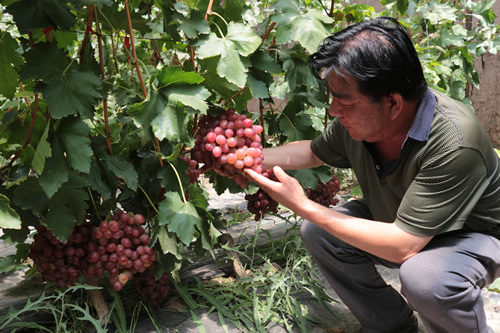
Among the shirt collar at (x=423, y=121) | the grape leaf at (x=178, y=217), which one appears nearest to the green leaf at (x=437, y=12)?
the shirt collar at (x=423, y=121)

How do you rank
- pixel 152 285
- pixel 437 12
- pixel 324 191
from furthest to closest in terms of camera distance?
pixel 437 12 → pixel 324 191 → pixel 152 285

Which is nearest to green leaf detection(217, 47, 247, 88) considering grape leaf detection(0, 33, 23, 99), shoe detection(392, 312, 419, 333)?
grape leaf detection(0, 33, 23, 99)

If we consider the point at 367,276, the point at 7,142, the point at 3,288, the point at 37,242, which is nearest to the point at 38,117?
the point at 7,142

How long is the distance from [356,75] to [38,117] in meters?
1.12

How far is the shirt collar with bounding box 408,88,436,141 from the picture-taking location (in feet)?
5.38

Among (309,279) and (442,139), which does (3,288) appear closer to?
(309,279)

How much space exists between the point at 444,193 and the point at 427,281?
289 mm

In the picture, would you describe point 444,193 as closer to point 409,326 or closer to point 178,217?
point 409,326

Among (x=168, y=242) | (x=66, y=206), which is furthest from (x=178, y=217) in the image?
(x=66, y=206)

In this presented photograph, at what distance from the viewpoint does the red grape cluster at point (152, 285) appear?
6.49 ft

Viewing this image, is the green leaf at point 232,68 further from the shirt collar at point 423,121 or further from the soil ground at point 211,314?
the soil ground at point 211,314

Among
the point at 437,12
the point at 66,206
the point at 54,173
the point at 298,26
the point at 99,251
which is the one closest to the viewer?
the point at 54,173

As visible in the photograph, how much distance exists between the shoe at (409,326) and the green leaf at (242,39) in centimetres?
126

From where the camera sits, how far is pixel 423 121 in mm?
1656
